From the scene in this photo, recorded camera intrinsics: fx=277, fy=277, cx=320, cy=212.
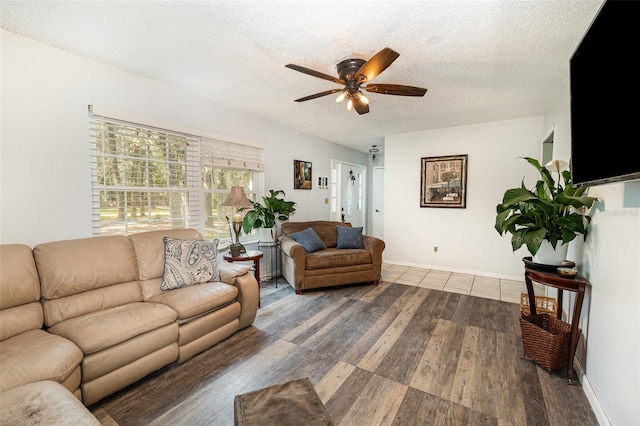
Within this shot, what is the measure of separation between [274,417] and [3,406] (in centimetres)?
108

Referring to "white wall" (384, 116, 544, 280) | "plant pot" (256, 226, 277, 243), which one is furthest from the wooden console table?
"plant pot" (256, 226, 277, 243)

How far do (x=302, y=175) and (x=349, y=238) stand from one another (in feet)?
5.04

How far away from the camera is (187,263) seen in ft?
8.42

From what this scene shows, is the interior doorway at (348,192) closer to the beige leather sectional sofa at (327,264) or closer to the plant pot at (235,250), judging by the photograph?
the beige leather sectional sofa at (327,264)

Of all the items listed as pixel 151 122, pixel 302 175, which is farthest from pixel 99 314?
pixel 302 175

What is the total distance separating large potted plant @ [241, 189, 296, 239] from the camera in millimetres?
3742

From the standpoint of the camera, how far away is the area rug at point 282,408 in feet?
3.64

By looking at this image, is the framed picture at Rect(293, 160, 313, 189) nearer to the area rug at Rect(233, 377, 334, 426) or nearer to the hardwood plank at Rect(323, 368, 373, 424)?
the hardwood plank at Rect(323, 368, 373, 424)

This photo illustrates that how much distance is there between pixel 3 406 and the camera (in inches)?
43.6

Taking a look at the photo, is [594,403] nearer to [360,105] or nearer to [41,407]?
[360,105]

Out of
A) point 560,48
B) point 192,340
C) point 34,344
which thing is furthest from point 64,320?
point 560,48

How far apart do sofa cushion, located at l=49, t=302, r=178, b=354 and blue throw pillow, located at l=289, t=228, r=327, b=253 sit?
2154 millimetres

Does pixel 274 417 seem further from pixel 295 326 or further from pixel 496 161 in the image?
pixel 496 161

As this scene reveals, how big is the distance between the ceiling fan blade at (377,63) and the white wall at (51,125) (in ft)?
7.24
